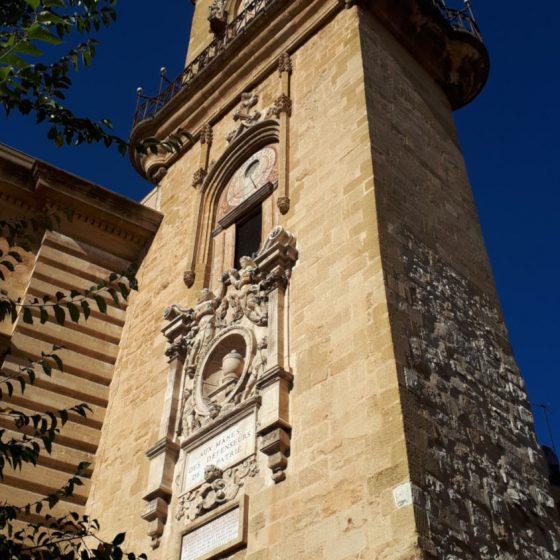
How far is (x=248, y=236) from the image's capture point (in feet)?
38.1

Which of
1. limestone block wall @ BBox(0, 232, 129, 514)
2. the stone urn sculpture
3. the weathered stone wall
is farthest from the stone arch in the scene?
the stone urn sculpture

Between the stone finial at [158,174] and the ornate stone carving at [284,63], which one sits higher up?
the stone finial at [158,174]

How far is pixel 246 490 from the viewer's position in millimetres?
8062

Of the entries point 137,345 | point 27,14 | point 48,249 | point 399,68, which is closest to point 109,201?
point 48,249

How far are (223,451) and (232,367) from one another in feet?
3.50

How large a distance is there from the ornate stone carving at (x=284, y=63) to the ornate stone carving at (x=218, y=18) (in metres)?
4.14

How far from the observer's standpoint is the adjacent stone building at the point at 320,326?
720 cm

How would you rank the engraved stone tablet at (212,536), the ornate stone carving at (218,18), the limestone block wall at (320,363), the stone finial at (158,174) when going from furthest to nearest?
the ornate stone carving at (218,18) < the stone finial at (158,174) < the engraved stone tablet at (212,536) < the limestone block wall at (320,363)

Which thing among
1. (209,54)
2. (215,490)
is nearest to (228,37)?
(209,54)

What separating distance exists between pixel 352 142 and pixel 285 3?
4.37m

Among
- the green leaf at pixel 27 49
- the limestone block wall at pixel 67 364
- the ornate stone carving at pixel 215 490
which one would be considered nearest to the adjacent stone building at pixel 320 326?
the ornate stone carving at pixel 215 490

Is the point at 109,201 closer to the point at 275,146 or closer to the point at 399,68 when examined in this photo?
the point at 275,146

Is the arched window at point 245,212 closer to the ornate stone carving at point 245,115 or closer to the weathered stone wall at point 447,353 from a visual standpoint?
the ornate stone carving at point 245,115

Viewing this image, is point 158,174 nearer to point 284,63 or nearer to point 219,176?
point 219,176
